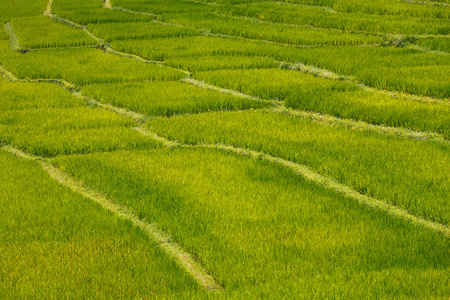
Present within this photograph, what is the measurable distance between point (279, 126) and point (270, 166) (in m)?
1.14

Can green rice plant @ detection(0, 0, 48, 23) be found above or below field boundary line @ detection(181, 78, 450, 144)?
below

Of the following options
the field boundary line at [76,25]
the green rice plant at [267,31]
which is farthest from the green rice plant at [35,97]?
the green rice plant at [267,31]

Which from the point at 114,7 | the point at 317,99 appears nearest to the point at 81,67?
the point at 317,99

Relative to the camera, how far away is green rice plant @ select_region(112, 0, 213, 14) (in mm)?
14484

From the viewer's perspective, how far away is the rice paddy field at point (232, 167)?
339cm

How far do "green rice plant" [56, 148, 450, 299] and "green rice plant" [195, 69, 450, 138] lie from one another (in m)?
1.67

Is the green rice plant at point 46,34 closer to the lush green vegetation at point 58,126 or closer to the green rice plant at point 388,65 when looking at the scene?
the lush green vegetation at point 58,126

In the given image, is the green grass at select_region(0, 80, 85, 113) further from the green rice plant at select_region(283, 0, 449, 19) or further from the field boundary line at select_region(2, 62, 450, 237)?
the green rice plant at select_region(283, 0, 449, 19)

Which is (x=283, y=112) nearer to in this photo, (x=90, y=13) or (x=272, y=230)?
(x=272, y=230)

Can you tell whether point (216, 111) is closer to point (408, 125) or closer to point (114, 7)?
point (408, 125)

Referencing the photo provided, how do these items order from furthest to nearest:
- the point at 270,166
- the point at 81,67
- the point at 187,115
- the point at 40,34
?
the point at 40,34
the point at 81,67
the point at 187,115
the point at 270,166

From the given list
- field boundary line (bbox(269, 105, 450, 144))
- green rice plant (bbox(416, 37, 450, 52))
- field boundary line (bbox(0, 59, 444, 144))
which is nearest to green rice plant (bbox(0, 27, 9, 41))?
field boundary line (bbox(0, 59, 444, 144))

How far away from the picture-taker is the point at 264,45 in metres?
10.2

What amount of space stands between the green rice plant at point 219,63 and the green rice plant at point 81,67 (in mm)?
317
